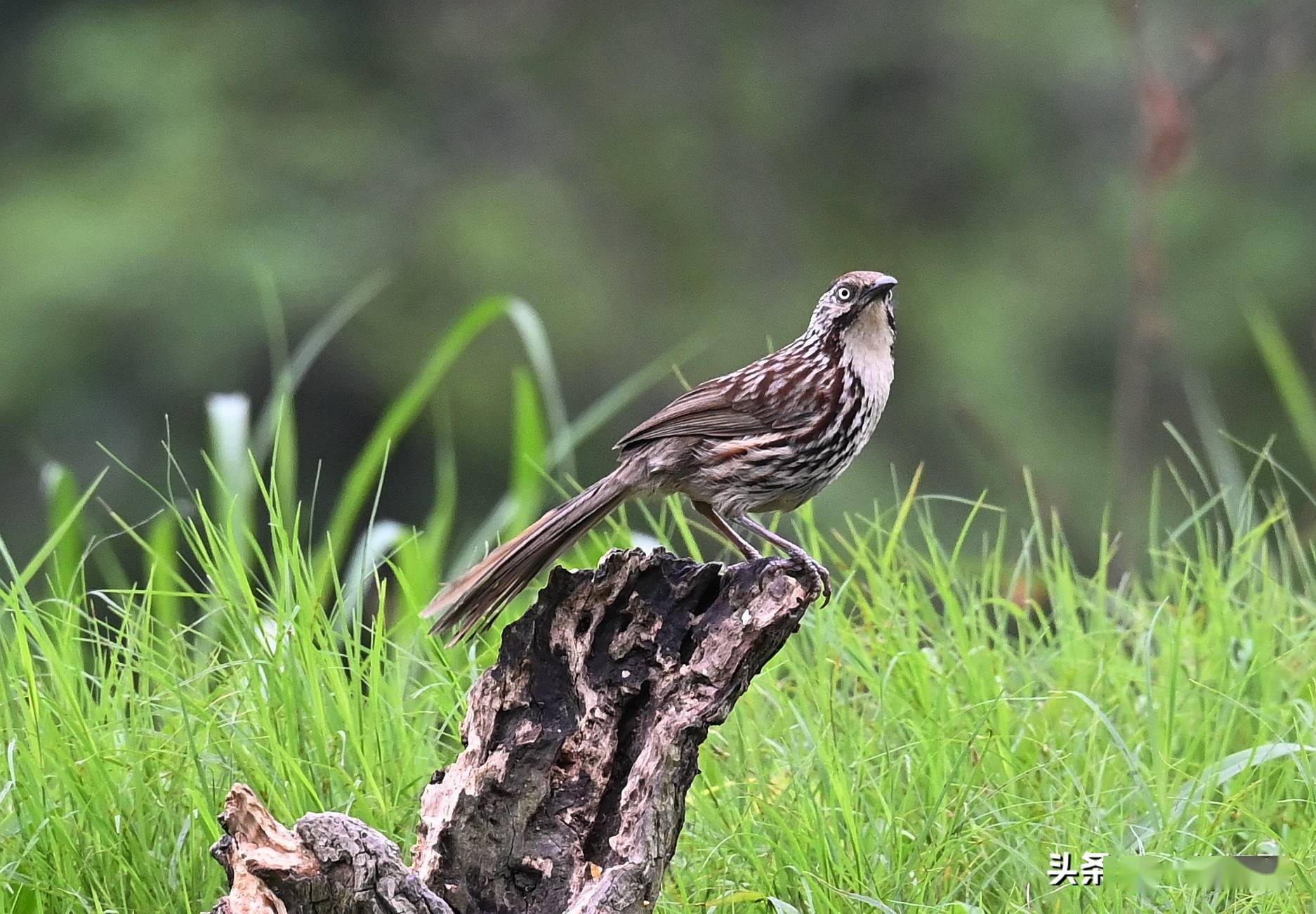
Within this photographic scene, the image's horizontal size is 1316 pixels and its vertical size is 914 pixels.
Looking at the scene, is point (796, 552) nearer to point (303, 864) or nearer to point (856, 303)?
point (856, 303)

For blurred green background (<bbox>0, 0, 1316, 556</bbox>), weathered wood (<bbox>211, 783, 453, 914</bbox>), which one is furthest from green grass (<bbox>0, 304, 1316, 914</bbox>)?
blurred green background (<bbox>0, 0, 1316, 556</bbox>)

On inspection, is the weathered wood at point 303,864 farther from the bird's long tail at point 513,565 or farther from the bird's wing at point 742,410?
the bird's wing at point 742,410

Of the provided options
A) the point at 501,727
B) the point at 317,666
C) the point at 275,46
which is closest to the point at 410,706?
the point at 317,666

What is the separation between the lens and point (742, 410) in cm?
363

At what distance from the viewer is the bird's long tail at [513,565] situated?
3301 mm

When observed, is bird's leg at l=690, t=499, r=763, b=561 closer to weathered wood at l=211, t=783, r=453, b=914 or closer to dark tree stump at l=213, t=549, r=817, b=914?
dark tree stump at l=213, t=549, r=817, b=914

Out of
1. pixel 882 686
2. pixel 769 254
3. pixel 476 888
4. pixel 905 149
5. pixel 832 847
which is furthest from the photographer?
pixel 905 149

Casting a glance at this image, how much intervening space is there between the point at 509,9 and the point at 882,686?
13.5m

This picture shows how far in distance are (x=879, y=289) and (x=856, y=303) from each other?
0.19 ft

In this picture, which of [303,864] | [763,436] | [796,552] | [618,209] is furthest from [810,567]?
[618,209]

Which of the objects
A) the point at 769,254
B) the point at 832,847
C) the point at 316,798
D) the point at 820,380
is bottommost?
the point at 769,254

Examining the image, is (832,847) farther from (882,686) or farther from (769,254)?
(769,254)

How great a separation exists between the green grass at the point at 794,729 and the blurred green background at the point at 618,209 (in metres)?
7.73

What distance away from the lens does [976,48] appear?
1555cm
